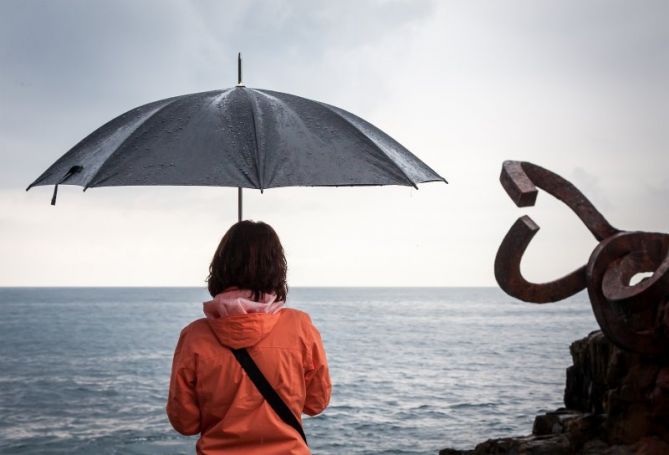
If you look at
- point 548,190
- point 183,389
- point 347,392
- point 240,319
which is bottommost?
point 347,392

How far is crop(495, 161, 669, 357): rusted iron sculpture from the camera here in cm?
492

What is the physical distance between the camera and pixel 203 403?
2.99 meters

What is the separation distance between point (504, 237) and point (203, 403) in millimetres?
2570

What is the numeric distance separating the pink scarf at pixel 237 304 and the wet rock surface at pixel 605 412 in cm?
443

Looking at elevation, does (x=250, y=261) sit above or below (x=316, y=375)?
above

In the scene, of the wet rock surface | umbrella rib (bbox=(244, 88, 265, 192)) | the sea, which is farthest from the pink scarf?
the sea

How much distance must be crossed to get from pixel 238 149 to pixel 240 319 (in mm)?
1031

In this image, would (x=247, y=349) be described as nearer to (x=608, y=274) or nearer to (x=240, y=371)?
(x=240, y=371)

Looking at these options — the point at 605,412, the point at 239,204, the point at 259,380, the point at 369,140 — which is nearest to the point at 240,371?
the point at 259,380

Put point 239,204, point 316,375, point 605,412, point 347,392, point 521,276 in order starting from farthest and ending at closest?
point 347,392 < point 605,412 < point 521,276 < point 239,204 < point 316,375

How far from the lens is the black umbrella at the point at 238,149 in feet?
11.4

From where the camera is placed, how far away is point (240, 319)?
288 cm

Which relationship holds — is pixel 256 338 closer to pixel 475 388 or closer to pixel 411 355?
pixel 475 388


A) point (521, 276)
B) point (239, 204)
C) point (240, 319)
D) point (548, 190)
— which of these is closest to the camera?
point (240, 319)
